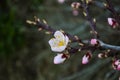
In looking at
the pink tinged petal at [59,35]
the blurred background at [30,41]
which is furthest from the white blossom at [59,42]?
the blurred background at [30,41]

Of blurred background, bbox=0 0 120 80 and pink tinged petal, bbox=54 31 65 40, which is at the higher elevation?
pink tinged petal, bbox=54 31 65 40

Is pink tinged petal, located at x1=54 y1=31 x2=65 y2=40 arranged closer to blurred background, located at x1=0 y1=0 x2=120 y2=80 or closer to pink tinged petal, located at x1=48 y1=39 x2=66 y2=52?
pink tinged petal, located at x1=48 y1=39 x2=66 y2=52

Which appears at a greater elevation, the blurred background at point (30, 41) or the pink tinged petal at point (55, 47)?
the pink tinged petal at point (55, 47)

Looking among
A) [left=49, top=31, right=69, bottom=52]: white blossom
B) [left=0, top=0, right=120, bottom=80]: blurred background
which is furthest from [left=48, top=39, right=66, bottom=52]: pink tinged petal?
[left=0, top=0, right=120, bottom=80]: blurred background

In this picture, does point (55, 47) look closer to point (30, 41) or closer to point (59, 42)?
point (59, 42)

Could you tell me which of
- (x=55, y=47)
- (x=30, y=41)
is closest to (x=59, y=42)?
(x=55, y=47)

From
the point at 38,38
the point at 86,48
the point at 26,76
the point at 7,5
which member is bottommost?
the point at 26,76

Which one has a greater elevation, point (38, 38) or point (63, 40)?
point (63, 40)

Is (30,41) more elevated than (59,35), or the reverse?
(59,35)

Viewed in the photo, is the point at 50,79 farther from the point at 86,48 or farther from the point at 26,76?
the point at 86,48

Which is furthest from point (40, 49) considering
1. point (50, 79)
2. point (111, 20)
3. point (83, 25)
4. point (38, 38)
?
point (111, 20)

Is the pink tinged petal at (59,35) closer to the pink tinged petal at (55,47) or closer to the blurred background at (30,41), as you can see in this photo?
the pink tinged petal at (55,47)
